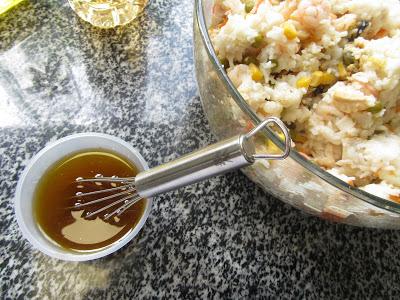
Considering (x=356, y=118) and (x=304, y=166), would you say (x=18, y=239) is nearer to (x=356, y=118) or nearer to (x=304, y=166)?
(x=304, y=166)

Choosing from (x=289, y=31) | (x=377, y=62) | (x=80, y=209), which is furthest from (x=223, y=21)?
(x=80, y=209)

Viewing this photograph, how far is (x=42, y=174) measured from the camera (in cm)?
80

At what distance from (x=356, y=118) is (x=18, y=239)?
66 cm

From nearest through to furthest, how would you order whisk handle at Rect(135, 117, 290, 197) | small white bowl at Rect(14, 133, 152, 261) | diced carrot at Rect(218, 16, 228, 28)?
whisk handle at Rect(135, 117, 290, 197)
small white bowl at Rect(14, 133, 152, 261)
diced carrot at Rect(218, 16, 228, 28)

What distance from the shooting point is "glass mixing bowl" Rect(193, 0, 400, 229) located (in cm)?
57

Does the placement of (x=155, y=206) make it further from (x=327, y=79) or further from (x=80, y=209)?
(x=327, y=79)

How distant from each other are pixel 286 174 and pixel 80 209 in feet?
1.27

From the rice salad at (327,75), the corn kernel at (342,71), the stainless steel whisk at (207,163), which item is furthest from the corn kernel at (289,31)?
the stainless steel whisk at (207,163)

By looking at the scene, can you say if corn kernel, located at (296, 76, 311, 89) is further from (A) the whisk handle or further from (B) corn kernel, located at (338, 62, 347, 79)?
(A) the whisk handle

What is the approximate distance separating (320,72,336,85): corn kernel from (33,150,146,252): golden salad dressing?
1.28 feet

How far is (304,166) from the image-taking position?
575mm

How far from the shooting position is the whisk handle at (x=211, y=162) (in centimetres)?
54

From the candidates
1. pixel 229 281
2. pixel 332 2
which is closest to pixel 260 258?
pixel 229 281

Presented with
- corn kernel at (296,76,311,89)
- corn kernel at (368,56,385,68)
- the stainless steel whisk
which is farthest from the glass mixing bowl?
corn kernel at (368,56,385,68)
